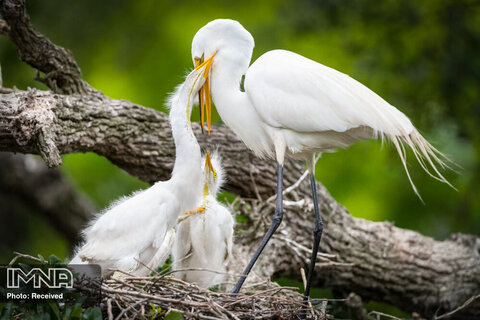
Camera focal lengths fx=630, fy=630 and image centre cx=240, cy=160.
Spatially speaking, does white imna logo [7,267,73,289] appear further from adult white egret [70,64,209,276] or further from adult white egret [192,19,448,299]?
adult white egret [192,19,448,299]

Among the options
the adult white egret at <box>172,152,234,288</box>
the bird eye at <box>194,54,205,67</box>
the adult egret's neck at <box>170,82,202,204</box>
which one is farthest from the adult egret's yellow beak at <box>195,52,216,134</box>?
the adult white egret at <box>172,152,234,288</box>

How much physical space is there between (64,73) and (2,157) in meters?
2.10

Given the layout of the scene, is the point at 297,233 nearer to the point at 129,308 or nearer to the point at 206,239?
the point at 206,239

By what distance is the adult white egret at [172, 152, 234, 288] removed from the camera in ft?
12.1

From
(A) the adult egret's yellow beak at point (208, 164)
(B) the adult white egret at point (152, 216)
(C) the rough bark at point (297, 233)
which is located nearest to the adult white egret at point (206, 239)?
Answer: (A) the adult egret's yellow beak at point (208, 164)

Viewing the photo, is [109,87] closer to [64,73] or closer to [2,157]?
[2,157]

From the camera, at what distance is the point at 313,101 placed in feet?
11.1

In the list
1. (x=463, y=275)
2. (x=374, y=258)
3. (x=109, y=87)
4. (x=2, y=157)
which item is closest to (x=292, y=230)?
(x=374, y=258)

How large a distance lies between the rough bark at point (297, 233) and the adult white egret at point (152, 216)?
0.49 metres

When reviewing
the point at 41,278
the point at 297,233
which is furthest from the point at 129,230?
the point at 297,233

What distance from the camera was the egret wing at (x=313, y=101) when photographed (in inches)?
131

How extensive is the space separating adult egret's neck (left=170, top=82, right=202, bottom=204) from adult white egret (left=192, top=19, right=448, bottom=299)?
0.22m

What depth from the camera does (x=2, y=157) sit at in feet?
19.4

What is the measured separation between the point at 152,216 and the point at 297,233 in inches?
58.1
